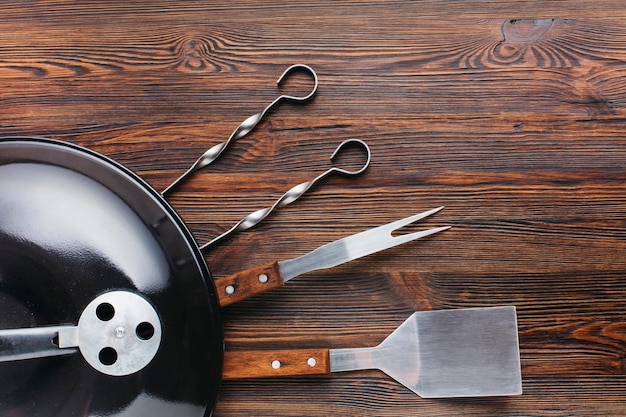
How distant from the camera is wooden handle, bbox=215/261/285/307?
0.71 metres

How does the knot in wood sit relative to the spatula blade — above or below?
above

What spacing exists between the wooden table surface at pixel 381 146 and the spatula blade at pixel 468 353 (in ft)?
0.08

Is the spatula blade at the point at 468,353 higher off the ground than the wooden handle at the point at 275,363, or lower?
higher

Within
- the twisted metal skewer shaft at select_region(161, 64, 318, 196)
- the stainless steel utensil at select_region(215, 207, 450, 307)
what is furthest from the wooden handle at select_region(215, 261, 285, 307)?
the twisted metal skewer shaft at select_region(161, 64, 318, 196)

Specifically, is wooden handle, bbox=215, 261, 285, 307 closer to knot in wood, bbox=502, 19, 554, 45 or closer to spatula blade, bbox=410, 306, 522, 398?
spatula blade, bbox=410, 306, 522, 398

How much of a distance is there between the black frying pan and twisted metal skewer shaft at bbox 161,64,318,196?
0.11m

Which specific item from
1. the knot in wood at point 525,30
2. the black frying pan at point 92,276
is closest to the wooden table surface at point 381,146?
the knot in wood at point 525,30

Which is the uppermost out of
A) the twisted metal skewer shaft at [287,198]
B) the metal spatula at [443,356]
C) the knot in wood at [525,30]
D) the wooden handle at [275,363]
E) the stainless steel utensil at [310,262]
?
the knot in wood at [525,30]

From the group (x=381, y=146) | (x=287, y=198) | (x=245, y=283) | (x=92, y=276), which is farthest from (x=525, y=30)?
(x=92, y=276)

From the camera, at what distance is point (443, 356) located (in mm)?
729

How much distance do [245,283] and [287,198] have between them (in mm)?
119

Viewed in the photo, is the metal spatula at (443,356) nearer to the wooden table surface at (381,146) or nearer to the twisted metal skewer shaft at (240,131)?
the wooden table surface at (381,146)

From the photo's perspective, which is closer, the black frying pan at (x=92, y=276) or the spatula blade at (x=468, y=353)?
the black frying pan at (x=92, y=276)

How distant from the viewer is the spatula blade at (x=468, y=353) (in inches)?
28.4
